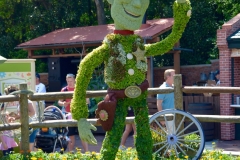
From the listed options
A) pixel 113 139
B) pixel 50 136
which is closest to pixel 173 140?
pixel 113 139

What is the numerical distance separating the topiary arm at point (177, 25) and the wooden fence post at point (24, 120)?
2.29 m

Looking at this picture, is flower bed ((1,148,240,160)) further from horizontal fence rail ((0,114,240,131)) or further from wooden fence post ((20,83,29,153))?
horizontal fence rail ((0,114,240,131))

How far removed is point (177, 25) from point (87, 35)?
1114 cm

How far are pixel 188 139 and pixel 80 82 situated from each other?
7.19ft

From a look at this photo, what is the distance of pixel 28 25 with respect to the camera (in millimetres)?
23000

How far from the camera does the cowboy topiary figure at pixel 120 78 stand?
6.31 metres

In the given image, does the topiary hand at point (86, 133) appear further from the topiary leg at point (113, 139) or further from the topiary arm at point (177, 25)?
the topiary arm at point (177, 25)

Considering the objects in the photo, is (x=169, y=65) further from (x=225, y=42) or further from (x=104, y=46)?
(x=104, y=46)

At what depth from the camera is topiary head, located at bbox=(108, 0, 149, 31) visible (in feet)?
20.9

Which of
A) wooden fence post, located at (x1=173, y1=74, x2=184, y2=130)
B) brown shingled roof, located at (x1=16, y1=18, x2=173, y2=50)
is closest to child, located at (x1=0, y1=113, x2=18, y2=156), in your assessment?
wooden fence post, located at (x1=173, y1=74, x2=184, y2=130)

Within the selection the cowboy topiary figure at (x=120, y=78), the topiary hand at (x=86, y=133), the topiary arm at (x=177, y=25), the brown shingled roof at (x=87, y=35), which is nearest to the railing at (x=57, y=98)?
the topiary arm at (x=177, y=25)

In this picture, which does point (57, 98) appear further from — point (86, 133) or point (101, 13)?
point (101, 13)

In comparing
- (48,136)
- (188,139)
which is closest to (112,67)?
(188,139)

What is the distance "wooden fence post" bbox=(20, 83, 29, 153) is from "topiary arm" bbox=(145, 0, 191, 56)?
2.29 meters
